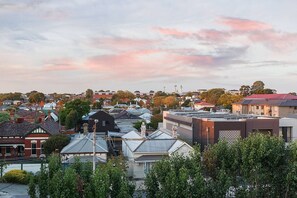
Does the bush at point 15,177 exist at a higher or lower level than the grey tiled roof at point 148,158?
lower

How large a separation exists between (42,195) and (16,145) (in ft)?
91.2

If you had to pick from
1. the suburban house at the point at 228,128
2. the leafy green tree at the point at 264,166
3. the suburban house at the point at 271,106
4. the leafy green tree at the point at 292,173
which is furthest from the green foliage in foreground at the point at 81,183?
the suburban house at the point at 271,106

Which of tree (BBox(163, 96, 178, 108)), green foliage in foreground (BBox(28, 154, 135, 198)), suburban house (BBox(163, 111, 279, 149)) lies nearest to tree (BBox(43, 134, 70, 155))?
suburban house (BBox(163, 111, 279, 149))

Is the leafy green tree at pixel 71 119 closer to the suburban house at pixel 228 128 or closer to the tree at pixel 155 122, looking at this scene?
the tree at pixel 155 122

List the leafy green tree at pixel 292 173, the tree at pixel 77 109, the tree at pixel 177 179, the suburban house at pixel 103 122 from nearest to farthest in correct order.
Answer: the tree at pixel 177 179 → the leafy green tree at pixel 292 173 → the suburban house at pixel 103 122 → the tree at pixel 77 109

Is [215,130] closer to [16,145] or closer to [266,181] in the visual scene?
[266,181]

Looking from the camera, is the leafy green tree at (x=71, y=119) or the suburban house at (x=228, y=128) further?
the leafy green tree at (x=71, y=119)

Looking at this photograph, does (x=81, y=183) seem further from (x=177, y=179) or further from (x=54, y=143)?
(x=54, y=143)

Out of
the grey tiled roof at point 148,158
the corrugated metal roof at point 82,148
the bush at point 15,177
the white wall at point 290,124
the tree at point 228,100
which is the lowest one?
the bush at point 15,177

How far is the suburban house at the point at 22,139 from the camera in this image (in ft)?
147

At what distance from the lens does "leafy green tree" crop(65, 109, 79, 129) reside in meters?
65.3

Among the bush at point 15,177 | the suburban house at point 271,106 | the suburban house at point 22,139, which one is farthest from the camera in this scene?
the suburban house at point 271,106

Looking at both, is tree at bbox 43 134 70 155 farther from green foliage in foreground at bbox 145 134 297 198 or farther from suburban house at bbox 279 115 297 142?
green foliage in foreground at bbox 145 134 297 198

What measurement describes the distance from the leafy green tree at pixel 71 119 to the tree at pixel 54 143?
22.2 m
